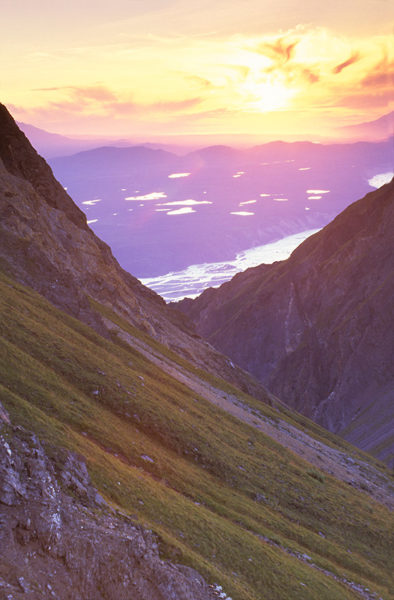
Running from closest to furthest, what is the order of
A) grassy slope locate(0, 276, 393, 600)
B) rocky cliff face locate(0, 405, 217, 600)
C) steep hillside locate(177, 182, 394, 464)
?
rocky cliff face locate(0, 405, 217, 600)
grassy slope locate(0, 276, 393, 600)
steep hillside locate(177, 182, 394, 464)

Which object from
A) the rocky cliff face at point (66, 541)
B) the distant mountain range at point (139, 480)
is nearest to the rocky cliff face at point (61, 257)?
the distant mountain range at point (139, 480)

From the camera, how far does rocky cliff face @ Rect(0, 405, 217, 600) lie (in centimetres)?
1435

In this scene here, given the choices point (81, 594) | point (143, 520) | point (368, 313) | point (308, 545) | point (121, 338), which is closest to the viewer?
point (81, 594)

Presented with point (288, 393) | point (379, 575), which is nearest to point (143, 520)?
point (379, 575)

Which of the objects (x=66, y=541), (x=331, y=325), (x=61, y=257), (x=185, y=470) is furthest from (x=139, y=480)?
(x=331, y=325)

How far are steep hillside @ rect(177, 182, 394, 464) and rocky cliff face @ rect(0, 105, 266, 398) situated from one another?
145ft

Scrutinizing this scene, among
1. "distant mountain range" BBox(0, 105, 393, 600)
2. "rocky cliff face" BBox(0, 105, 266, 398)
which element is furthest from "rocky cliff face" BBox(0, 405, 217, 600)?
"rocky cliff face" BBox(0, 105, 266, 398)

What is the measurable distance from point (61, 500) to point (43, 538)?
1639 millimetres

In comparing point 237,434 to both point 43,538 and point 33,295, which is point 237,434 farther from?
point 43,538

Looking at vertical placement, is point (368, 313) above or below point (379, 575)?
above

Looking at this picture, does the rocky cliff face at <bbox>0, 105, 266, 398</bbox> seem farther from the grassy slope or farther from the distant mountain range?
the grassy slope

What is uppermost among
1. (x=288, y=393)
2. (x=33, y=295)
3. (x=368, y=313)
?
(x=368, y=313)

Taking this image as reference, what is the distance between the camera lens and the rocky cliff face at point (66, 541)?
14352 millimetres

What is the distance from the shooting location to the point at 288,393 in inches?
5723
